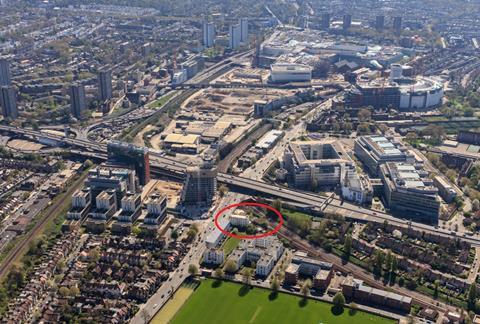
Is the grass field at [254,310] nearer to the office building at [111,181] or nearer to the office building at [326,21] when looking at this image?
the office building at [111,181]

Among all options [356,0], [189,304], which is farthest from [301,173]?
[356,0]

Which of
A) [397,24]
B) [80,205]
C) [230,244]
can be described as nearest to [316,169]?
[230,244]

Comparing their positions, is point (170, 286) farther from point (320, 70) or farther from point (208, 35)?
point (208, 35)

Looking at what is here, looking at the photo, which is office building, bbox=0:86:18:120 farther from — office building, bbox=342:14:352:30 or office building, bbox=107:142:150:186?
office building, bbox=342:14:352:30

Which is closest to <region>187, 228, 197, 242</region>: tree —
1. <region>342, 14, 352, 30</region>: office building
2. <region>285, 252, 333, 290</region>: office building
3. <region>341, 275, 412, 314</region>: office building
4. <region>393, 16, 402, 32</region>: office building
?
<region>285, 252, 333, 290</region>: office building

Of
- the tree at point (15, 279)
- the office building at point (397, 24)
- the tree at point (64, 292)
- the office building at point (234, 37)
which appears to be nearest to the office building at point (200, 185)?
the tree at point (64, 292)

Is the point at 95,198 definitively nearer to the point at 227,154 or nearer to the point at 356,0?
the point at 227,154
